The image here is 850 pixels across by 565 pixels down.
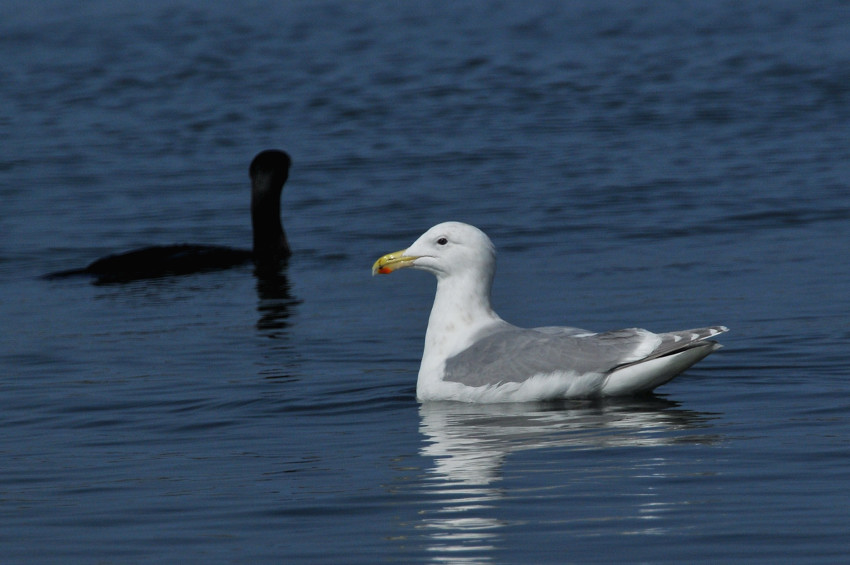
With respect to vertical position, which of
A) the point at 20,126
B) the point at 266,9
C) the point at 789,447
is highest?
the point at 266,9

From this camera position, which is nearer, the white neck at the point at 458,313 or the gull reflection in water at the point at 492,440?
the gull reflection in water at the point at 492,440

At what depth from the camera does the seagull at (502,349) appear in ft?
31.8

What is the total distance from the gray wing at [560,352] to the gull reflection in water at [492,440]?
0.22m

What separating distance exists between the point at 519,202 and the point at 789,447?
11.6m

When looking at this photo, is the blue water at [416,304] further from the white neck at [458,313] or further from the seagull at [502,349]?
the white neck at [458,313]

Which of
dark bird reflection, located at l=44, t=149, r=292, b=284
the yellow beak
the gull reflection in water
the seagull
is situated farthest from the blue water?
the yellow beak

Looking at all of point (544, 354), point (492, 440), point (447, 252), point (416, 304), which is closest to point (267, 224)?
point (416, 304)

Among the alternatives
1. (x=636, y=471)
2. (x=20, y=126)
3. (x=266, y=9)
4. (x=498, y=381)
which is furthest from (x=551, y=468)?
(x=266, y=9)

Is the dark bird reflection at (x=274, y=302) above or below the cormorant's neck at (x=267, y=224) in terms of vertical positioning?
below

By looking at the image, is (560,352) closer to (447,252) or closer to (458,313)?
Result: (458,313)

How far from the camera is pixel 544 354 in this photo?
32.3 ft

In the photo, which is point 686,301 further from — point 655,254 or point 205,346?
point 205,346

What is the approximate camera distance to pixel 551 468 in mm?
7992

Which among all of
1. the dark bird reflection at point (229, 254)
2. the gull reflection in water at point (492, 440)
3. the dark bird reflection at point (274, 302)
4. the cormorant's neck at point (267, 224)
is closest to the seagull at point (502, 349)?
the gull reflection in water at point (492, 440)
